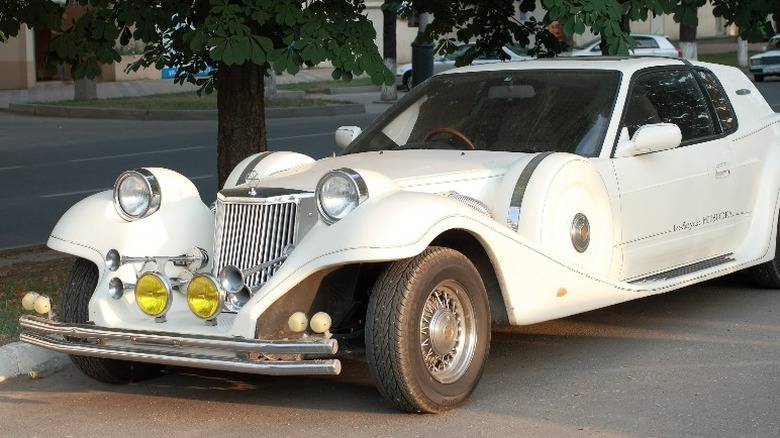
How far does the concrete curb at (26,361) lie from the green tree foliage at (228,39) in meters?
2.03

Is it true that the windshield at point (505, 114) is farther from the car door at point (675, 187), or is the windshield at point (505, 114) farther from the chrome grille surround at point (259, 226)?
the chrome grille surround at point (259, 226)

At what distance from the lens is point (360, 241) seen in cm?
563

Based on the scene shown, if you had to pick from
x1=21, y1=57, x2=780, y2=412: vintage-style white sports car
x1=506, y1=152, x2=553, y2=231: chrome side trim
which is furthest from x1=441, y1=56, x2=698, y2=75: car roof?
x1=506, y1=152, x2=553, y2=231: chrome side trim

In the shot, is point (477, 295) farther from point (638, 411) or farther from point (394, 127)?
point (394, 127)

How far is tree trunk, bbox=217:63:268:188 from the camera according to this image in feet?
32.9

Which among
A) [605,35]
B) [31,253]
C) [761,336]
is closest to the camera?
[761,336]

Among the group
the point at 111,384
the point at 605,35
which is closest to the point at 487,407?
the point at 111,384

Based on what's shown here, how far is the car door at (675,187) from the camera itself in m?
7.24

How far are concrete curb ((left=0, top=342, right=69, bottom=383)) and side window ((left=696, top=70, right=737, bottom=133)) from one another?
162 inches

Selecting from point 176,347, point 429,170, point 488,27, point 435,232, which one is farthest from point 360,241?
point 488,27

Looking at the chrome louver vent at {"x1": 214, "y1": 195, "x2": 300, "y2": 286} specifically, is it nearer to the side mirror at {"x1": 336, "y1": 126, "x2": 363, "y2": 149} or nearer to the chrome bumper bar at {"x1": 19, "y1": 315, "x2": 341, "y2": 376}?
the chrome bumper bar at {"x1": 19, "y1": 315, "x2": 341, "y2": 376}

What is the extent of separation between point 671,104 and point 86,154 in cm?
1254

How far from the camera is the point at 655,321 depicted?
25.8 feet

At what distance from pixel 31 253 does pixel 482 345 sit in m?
5.43
